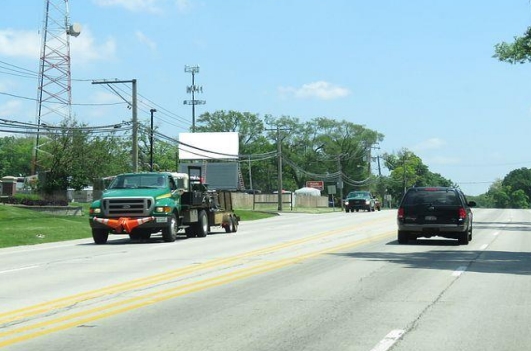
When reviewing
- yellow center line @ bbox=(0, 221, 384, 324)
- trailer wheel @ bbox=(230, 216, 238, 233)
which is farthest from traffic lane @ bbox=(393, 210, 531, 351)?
trailer wheel @ bbox=(230, 216, 238, 233)

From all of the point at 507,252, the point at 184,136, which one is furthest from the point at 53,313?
the point at 184,136

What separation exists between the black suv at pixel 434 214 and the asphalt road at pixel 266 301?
10.1ft

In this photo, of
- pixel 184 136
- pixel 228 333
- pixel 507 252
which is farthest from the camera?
pixel 184 136

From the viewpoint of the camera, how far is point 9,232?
29.0 metres

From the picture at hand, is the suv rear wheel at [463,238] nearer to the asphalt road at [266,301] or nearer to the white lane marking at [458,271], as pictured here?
the asphalt road at [266,301]

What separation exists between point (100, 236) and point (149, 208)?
6.97 ft

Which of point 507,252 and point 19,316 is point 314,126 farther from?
point 19,316

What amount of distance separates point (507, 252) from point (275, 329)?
14.4 meters

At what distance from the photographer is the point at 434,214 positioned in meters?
24.2

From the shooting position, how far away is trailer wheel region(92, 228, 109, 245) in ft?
85.5

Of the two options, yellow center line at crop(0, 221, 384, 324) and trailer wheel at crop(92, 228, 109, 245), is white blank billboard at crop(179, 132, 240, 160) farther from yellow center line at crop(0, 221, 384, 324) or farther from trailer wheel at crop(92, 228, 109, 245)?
yellow center line at crop(0, 221, 384, 324)

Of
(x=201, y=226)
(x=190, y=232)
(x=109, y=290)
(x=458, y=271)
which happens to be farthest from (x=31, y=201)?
(x=109, y=290)

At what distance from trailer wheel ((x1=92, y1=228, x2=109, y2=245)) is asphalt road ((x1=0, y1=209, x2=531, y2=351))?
5.00 metres

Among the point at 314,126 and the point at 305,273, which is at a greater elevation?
the point at 314,126
